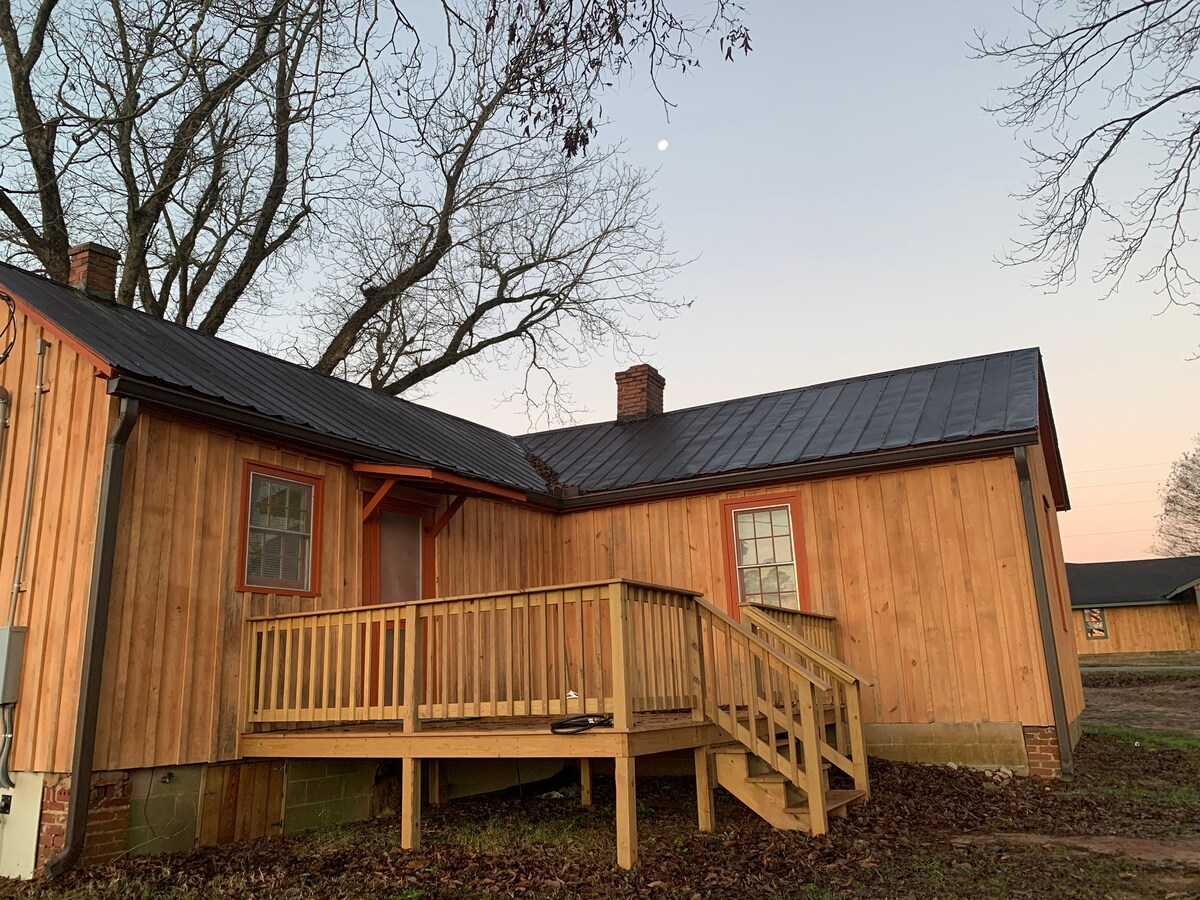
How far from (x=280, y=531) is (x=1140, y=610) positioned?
36.4m

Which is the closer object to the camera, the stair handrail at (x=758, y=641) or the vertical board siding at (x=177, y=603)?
the vertical board siding at (x=177, y=603)

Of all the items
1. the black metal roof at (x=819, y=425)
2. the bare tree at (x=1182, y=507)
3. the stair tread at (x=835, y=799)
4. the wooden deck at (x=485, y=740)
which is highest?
the bare tree at (x=1182, y=507)

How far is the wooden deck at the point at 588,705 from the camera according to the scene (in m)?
6.27

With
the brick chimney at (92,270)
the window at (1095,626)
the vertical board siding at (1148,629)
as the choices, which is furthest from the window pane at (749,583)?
the window at (1095,626)

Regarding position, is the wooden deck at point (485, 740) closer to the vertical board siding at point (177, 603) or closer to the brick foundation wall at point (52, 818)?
the vertical board siding at point (177, 603)

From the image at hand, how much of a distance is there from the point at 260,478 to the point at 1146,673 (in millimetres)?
26976

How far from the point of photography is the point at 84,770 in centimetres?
621

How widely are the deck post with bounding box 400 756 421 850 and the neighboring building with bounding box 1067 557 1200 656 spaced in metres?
32.8

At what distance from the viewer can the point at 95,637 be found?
641 cm

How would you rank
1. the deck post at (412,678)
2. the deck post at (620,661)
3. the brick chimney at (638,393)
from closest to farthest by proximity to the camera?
the deck post at (620,661), the deck post at (412,678), the brick chimney at (638,393)

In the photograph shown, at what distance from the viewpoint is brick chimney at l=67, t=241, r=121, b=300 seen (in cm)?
943

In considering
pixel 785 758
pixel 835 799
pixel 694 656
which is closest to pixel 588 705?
pixel 694 656

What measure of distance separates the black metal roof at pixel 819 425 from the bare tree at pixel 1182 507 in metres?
39.0

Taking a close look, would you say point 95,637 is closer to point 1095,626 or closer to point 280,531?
point 280,531
